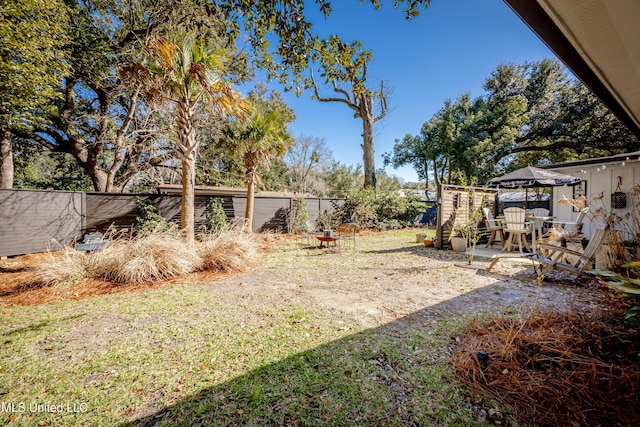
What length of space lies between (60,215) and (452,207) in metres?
12.3

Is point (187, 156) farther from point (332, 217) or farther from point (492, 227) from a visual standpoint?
point (492, 227)

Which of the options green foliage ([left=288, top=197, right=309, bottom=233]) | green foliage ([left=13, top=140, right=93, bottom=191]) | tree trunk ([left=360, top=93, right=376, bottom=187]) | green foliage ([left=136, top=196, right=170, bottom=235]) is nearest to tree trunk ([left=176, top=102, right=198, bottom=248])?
green foliage ([left=136, top=196, right=170, bottom=235])

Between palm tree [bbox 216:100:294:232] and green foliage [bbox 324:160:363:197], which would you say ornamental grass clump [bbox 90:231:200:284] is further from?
green foliage [bbox 324:160:363:197]

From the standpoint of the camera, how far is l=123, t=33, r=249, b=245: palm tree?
523cm

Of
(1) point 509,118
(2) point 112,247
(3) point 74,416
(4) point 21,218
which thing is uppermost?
(1) point 509,118

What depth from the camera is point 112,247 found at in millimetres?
4723

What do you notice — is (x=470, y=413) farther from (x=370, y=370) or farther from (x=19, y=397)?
(x=19, y=397)

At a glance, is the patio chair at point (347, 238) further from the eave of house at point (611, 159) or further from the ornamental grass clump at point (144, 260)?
the eave of house at point (611, 159)

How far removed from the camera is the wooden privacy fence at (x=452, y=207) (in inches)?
322

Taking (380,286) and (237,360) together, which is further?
(380,286)

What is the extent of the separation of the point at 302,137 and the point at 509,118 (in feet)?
62.2

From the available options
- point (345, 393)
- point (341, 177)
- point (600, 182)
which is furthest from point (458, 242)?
point (341, 177)

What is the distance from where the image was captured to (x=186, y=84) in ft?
18.0

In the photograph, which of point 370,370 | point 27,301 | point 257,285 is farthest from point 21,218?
point 370,370
